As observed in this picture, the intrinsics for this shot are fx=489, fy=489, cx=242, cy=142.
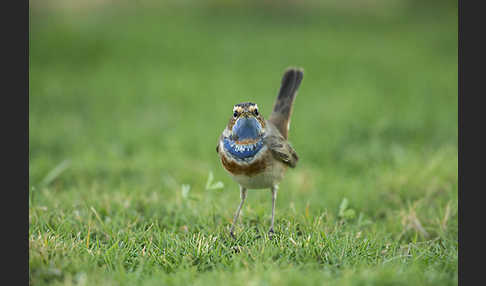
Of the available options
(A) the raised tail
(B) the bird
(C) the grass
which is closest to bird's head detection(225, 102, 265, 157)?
(B) the bird

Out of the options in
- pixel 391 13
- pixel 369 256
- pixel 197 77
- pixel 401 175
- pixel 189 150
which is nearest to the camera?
pixel 369 256

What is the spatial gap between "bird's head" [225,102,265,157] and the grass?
489 mm

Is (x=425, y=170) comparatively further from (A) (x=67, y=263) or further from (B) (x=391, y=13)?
(B) (x=391, y=13)

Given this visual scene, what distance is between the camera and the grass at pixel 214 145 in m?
3.28

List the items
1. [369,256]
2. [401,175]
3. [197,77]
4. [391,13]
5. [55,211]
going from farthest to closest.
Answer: [391,13]
[197,77]
[401,175]
[55,211]
[369,256]

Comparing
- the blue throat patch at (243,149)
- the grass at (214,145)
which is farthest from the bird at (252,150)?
the grass at (214,145)

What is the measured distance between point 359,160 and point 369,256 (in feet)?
8.95

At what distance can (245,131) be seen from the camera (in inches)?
136

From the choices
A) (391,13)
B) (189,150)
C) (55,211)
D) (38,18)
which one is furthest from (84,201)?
(391,13)

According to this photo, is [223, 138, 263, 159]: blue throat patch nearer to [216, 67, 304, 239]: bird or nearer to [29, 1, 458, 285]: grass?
[216, 67, 304, 239]: bird

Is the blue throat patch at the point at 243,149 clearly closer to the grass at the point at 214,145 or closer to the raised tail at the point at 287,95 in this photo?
the grass at the point at 214,145

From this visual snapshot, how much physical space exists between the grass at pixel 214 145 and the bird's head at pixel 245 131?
0.49 meters

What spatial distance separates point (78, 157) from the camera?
6.01 m

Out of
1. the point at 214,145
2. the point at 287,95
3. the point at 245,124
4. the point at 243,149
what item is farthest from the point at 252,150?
the point at 214,145
